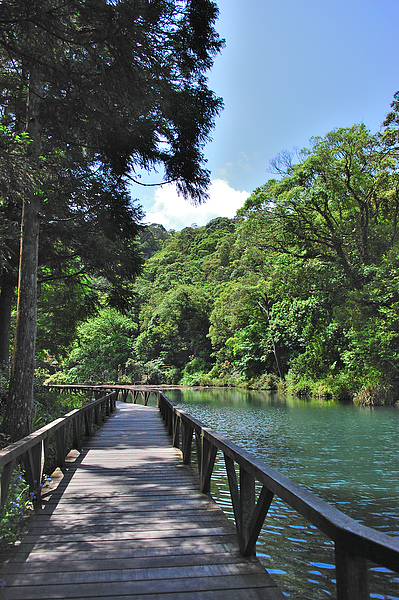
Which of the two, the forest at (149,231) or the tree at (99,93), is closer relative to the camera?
the tree at (99,93)

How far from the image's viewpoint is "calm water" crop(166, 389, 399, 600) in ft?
12.1

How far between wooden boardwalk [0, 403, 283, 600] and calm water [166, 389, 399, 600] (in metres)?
0.88

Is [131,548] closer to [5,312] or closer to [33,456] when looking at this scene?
[33,456]

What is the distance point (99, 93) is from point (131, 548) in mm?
4540

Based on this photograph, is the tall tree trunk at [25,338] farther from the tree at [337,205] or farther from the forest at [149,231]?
the tree at [337,205]

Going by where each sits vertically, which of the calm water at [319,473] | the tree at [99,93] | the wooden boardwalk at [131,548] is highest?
the tree at [99,93]

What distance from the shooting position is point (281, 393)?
24891 mm

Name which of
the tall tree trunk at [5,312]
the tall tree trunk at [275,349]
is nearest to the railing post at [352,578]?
the tall tree trunk at [5,312]

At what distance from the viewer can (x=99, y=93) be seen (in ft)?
15.4

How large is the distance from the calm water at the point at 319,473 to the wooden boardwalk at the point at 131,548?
34.6 inches

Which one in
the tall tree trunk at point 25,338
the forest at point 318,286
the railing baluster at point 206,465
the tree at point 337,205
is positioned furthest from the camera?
the tree at point 337,205

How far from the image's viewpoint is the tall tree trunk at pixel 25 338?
5895mm

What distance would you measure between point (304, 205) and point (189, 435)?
16.0 metres

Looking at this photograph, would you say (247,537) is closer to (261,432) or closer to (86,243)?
(86,243)
